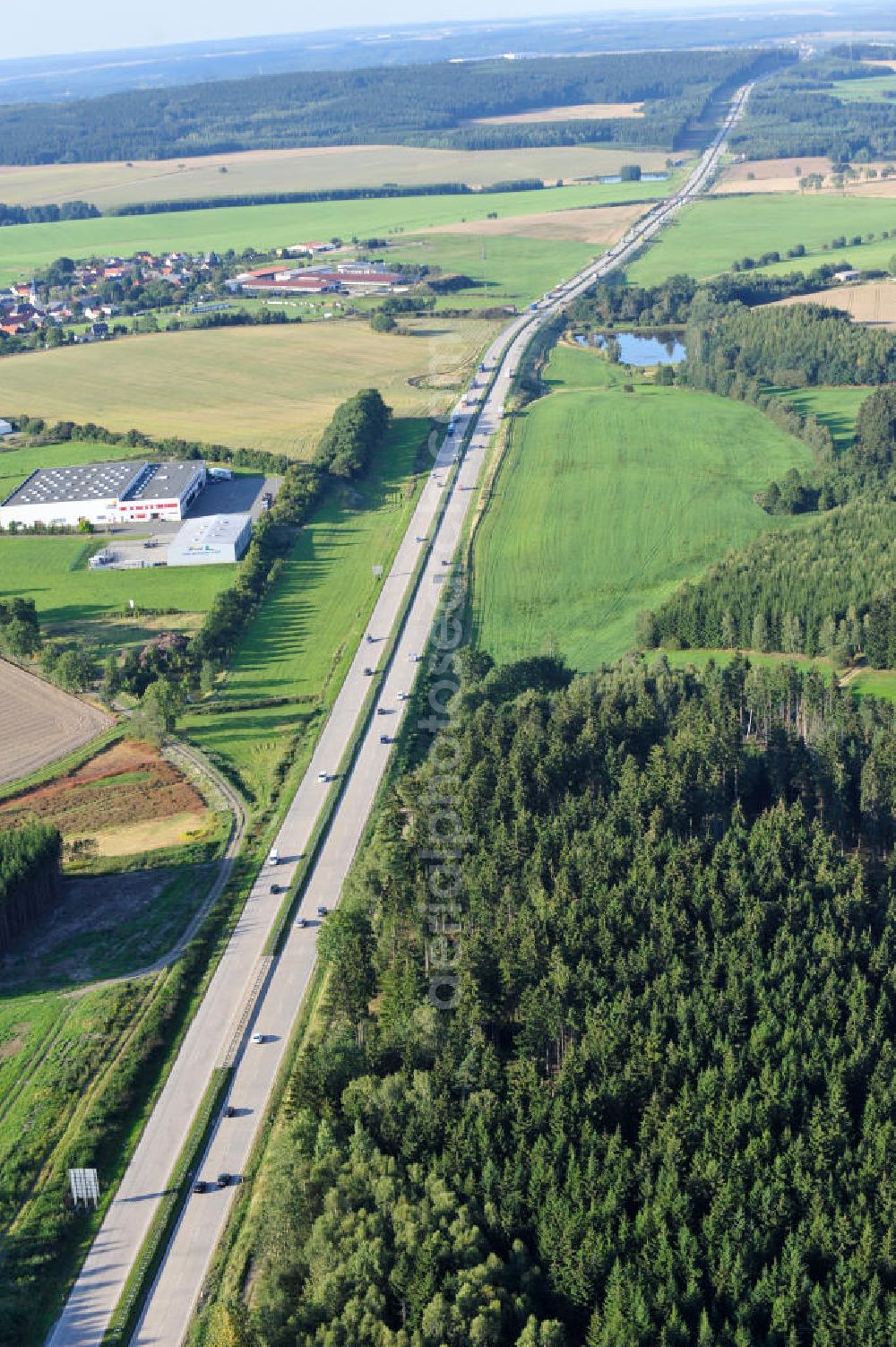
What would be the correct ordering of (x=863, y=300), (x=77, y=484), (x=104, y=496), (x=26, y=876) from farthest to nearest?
(x=863, y=300), (x=77, y=484), (x=104, y=496), (x=26, y=876)

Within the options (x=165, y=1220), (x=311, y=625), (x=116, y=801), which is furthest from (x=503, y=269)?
(x=165, y=1220)

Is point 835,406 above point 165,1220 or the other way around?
the other way around

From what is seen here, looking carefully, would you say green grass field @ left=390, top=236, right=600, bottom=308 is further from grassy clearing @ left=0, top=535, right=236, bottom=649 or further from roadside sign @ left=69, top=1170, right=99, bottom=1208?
roadside sign @ left=69, top=1170, right=99, bottom=1208

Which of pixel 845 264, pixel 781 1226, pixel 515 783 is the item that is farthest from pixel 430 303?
pixel 781 1226

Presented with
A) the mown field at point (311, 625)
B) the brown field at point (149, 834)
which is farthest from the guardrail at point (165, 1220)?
the mown field at point (311, 625)

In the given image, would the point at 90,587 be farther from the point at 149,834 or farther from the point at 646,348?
the point at 646,348

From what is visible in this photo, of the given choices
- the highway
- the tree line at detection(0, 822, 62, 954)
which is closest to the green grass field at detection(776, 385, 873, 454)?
the highway

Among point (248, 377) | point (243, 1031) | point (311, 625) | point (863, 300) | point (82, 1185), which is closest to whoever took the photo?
point (82, 1185)
